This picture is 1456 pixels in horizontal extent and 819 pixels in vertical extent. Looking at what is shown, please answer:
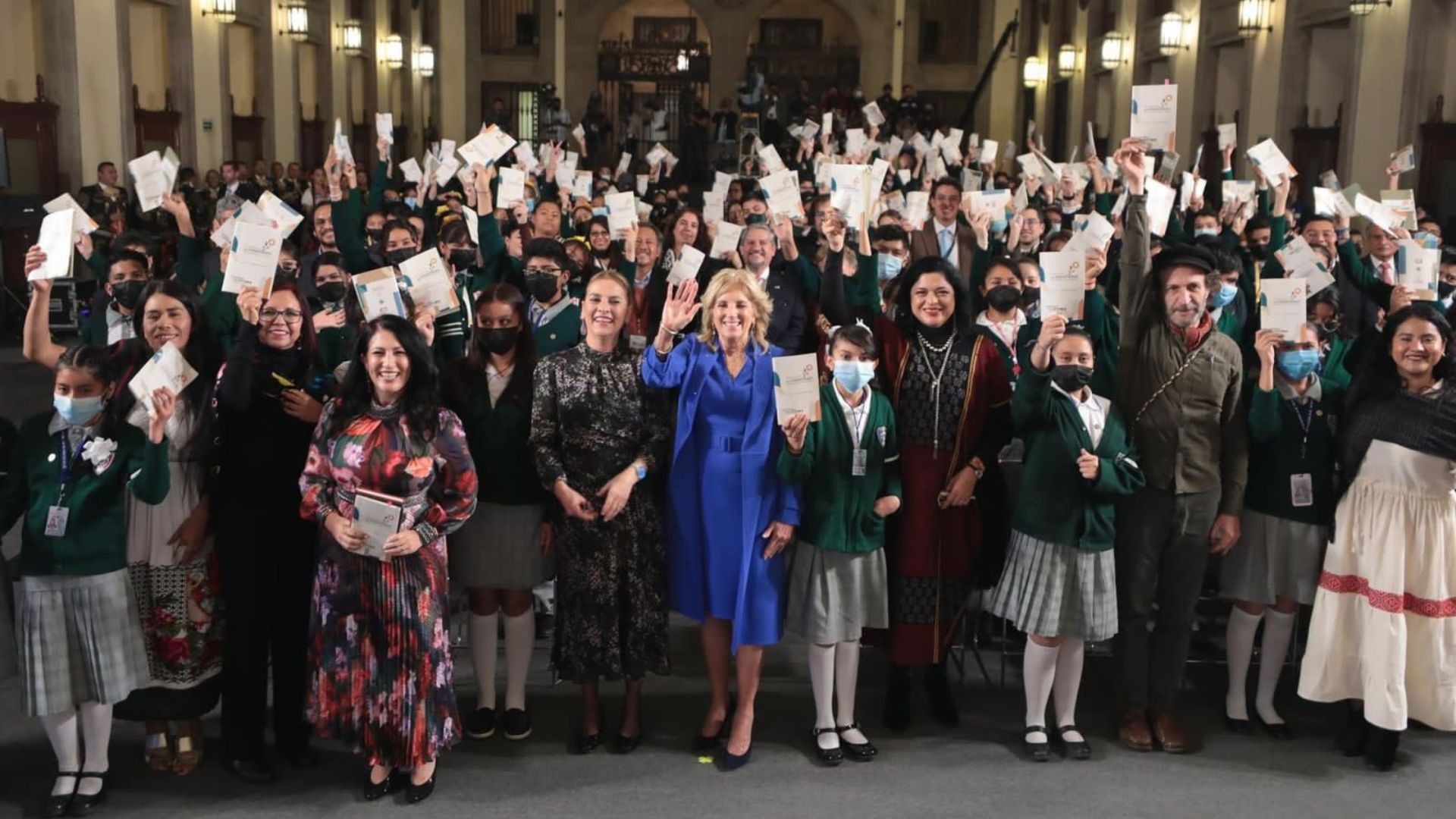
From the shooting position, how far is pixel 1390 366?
15.5 feet

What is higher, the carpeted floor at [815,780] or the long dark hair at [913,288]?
the long dark hair at [913,288]

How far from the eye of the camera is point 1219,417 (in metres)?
4.81

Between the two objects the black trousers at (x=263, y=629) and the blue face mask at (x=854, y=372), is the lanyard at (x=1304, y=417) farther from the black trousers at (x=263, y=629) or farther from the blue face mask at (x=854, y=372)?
the black trousers at (x=263, y=629)

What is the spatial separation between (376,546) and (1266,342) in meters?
3.29

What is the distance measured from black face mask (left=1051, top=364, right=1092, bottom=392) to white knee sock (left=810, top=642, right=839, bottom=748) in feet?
4.30

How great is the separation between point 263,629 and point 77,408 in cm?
100

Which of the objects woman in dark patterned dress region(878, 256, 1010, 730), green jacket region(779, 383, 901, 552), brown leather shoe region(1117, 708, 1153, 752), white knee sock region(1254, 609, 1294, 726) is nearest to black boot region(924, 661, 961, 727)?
woman in dark patterned dress region(878, 256, 1010, 730)

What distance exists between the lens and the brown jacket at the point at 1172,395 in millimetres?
4738

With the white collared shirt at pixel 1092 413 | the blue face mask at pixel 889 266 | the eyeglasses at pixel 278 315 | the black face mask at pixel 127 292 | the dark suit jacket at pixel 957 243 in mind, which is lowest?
the white collared shirt at pixel 1092 413

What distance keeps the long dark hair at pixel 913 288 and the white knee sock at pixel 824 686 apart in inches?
51.1

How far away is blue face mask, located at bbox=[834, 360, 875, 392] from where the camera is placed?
4547 mm

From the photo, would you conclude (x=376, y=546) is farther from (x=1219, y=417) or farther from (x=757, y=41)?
(x=757, y=41)

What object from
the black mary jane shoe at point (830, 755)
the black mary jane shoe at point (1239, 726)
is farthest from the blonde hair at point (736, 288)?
the black mary jane shoe at point (1239, 726)

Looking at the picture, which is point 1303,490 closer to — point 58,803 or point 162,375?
point 162,375
